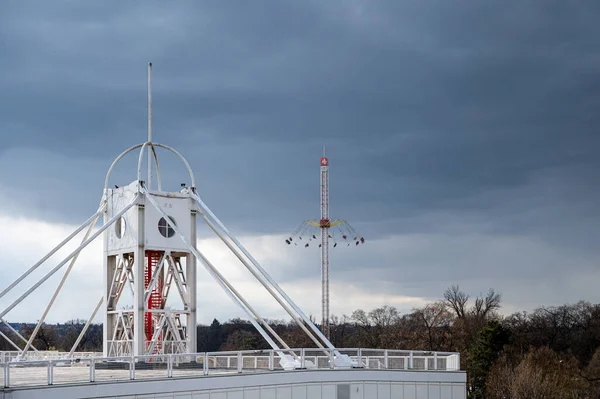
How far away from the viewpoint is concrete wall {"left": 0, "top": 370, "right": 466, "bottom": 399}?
31047mm

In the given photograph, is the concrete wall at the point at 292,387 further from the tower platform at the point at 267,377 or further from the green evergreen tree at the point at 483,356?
the green evergreen tree at the point at 483,356

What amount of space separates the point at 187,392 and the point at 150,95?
2060cm

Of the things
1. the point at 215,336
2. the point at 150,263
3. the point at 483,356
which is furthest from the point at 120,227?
the point at 215,336

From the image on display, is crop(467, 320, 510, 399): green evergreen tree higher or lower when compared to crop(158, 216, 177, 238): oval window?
lower

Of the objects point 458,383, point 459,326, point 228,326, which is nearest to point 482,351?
point 459,326

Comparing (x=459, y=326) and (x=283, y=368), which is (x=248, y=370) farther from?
(x=459, y=326)

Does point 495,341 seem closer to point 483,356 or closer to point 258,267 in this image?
point 483,356

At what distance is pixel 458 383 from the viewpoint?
40.1m

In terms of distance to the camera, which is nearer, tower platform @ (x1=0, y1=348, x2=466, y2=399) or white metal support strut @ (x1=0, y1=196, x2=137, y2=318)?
tower platform @ (x1=0, y1=348, x2=466, y2=399)

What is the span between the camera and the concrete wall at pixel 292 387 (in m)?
31.0

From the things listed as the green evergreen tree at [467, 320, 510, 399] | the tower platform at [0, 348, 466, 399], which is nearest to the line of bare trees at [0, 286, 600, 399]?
the green evergreen tree at [467, 320, 510, 399]

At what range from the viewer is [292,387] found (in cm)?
3706

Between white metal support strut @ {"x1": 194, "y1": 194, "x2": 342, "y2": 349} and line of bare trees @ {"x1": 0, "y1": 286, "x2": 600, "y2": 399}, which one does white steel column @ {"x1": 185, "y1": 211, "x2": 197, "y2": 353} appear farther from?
line of bare trees @ {"x1": 0, "y1": 286, "x2": 600, "y2": 399}

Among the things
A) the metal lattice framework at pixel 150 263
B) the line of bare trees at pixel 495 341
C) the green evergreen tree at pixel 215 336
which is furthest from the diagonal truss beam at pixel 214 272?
the green evergreen tree at pixel 215 336
